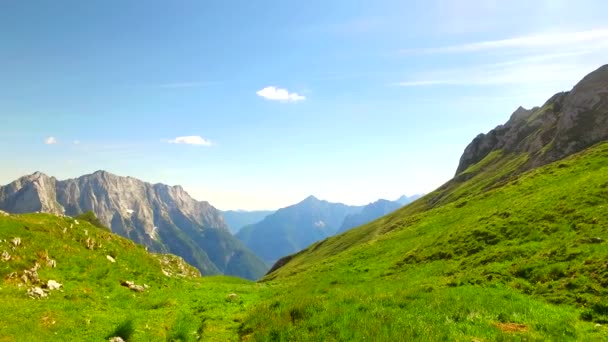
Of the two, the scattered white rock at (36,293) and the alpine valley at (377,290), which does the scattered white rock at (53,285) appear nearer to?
the alpine valley at (377,290)

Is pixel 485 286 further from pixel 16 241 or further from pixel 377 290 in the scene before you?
pixel 16 241

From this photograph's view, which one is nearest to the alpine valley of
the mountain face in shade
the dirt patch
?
the dirt patch

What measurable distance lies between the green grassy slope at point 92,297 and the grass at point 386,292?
3.8 inches

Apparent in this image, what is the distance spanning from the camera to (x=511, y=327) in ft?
52.6

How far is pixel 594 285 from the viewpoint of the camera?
2062 cm

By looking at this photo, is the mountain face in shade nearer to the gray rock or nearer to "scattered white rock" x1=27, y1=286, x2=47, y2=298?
"scattered white rock" x1=27, y1=286, x2=47, y2=298

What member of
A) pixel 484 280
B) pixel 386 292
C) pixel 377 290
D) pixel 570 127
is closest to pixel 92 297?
pixel 377 290

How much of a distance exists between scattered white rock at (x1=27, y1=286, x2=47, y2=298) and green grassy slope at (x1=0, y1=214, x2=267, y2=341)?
39cm

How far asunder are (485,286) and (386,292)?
638 centimetres

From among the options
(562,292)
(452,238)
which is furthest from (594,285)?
(452,238)

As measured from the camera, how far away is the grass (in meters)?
16.7

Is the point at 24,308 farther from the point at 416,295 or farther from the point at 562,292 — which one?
the point at 562,292

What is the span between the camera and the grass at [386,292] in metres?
16.7

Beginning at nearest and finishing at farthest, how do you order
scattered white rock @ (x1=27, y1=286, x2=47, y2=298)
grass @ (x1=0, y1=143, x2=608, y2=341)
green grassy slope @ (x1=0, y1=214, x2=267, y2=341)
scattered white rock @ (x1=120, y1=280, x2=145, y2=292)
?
grass @ (x1=0, y1=143, x2=608, y2=341), green grassy slope @ (x1=0, y1=214, x2=267, y2=341), scattered white rock @ (x1=27, y1=286, x2=47, y2=298), scattered white rock @ (x1=120, y1=280, x2=145, y2=292)
